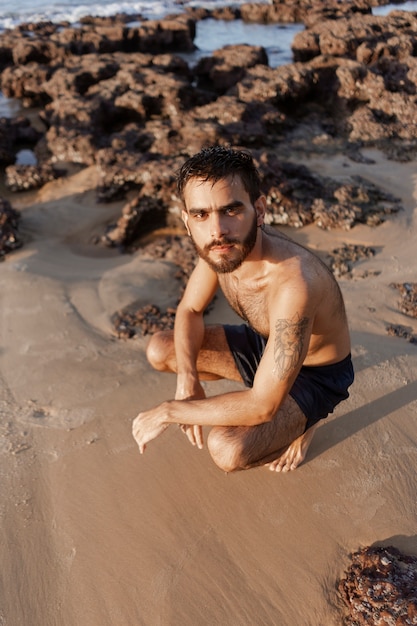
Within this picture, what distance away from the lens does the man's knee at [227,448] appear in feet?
7.50

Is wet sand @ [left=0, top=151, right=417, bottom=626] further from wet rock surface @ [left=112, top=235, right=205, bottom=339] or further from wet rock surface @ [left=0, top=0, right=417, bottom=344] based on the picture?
wet rock surface @ [left=0, top=0, right=417, bottom=344]

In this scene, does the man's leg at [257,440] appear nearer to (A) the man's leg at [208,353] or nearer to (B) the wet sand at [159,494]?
(B) the wet sand at [159,494]

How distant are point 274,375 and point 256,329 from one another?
1.62ft

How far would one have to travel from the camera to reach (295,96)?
7.66m

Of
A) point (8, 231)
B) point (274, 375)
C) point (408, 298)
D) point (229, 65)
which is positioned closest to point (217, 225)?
point (274, 375)

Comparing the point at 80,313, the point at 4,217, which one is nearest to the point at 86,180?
the point at 4,217

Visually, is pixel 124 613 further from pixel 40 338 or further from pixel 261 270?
pixel 40 338

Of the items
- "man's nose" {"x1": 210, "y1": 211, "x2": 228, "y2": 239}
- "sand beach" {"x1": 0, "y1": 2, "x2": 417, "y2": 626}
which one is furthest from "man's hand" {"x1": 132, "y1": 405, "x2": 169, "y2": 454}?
"man's nose" {"x1": 210, "y1": 211, "x2": 228, "y2": 239}

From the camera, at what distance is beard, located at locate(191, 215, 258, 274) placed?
7.09 ft

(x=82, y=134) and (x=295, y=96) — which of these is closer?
(x=82, y=134)

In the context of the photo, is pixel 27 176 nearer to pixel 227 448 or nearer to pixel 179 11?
pixel 227 448

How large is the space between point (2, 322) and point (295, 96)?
5.77 meters

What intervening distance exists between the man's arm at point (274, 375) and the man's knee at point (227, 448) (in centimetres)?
10

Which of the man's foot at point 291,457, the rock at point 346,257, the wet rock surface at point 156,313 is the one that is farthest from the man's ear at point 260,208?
the rock at point 346,257
